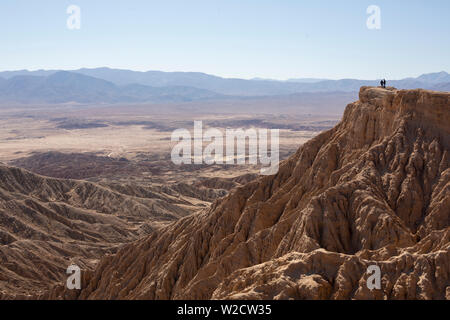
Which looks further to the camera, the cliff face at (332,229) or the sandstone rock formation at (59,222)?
the sandstone rock formation at (59,222)

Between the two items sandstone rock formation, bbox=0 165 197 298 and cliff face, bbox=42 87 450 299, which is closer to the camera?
cliff face, bbox=42 87 450 299

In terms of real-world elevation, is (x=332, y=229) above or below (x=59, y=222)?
above

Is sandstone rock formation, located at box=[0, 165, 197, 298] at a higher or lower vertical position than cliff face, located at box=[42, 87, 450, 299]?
lower

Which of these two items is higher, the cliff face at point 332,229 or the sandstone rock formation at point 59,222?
the cliff face at point 332,229

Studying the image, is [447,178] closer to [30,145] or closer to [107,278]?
[107,278]

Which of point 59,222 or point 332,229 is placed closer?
point 332,229
